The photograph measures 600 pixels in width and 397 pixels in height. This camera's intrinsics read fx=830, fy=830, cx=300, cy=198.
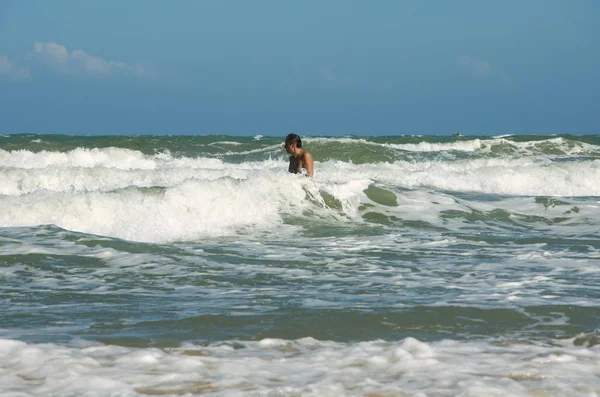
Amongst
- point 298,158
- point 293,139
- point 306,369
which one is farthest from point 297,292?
point 298,158

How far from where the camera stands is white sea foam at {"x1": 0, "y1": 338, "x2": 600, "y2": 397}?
12.1ft

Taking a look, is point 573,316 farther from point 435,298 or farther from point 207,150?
point 207,150

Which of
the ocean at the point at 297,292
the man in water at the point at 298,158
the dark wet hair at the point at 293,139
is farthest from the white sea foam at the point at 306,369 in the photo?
the man in water at the point at 298,158

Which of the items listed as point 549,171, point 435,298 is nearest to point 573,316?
point 435,298

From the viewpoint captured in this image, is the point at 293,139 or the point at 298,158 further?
the point at 298,158

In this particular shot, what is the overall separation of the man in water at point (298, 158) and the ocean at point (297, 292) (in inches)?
9.9

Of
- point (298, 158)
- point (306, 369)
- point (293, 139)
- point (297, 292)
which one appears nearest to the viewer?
point (306, 369)

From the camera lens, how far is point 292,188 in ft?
44.4

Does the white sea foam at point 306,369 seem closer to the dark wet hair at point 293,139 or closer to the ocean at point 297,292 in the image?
the ocean at point 297,292

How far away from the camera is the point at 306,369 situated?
4.06m

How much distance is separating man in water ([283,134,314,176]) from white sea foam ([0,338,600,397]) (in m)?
8.49

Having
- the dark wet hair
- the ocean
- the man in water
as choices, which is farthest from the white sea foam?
the man in water

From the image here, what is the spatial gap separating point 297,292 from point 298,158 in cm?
782

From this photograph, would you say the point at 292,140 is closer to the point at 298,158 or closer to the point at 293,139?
the point at 293,139
